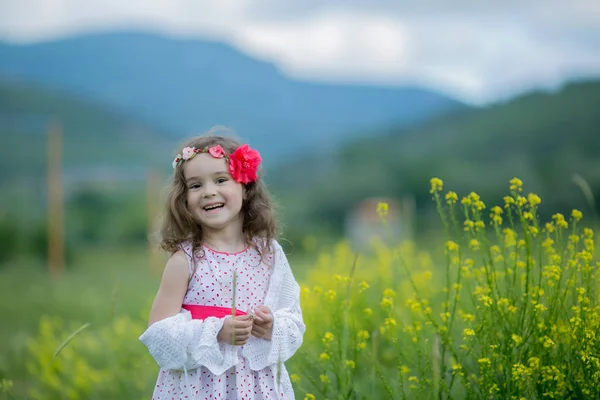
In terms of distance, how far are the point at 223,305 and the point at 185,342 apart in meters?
0.23

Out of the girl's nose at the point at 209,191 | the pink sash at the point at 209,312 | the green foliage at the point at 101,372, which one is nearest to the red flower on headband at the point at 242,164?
the girl's nose at the point at 209,191

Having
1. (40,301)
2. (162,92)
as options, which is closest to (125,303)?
(40,301)

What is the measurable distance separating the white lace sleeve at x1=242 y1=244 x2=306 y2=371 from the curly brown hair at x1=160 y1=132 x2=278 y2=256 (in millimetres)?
129

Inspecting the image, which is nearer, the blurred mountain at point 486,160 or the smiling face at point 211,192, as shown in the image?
the smiling face at point 211,192

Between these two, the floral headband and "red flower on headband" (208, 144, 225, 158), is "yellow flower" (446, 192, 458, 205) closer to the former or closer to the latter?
the floral headband

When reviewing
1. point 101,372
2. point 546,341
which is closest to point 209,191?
point 546,341

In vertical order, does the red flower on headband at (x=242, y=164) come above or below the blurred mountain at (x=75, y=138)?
below

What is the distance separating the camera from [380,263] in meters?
Answer: 5.63

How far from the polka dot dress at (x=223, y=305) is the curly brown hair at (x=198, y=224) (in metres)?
0.08

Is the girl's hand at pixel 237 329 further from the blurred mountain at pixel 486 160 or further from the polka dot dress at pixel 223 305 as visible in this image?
the blurred mountain at pixel 486 160

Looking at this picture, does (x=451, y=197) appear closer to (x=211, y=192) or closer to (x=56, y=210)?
(x=211, y=192)

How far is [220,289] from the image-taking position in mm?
2623

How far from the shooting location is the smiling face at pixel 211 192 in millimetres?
2664

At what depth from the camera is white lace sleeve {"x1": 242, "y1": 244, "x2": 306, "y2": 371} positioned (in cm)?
260
